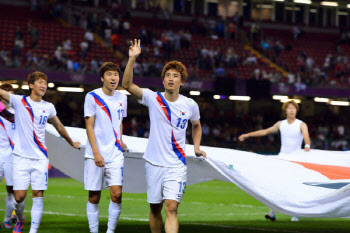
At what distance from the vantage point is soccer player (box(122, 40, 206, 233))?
6.71m

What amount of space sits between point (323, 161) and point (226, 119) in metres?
Result: 24.7

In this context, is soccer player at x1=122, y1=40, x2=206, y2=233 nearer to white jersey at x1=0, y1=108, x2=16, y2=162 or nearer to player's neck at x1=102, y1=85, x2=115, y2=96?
player's neck at x1=102, y1=85, x2=115, y2=96

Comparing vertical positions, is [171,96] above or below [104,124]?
above

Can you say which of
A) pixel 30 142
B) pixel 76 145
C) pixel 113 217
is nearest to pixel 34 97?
pixel 30 142

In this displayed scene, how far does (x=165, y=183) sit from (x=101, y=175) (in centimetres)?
102

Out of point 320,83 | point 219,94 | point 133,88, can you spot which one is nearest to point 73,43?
point 219,94

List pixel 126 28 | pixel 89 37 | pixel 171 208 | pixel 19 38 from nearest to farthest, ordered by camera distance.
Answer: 1. pixel 171 208
2. pixel 19 38
3. pixel 89 37
4. pixel 126 28

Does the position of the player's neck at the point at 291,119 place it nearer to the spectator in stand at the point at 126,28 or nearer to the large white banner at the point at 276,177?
the large white banner at the point at 276,177

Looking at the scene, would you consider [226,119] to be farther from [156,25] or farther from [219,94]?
[156,25]

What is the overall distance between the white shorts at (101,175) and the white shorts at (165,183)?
2.22ft

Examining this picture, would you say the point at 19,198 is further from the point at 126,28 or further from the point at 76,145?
the point at 126,28

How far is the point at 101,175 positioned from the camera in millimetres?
7430

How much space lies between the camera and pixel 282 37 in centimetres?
4138

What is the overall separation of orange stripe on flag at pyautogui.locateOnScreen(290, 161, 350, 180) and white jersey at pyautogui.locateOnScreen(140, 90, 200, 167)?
231cm
